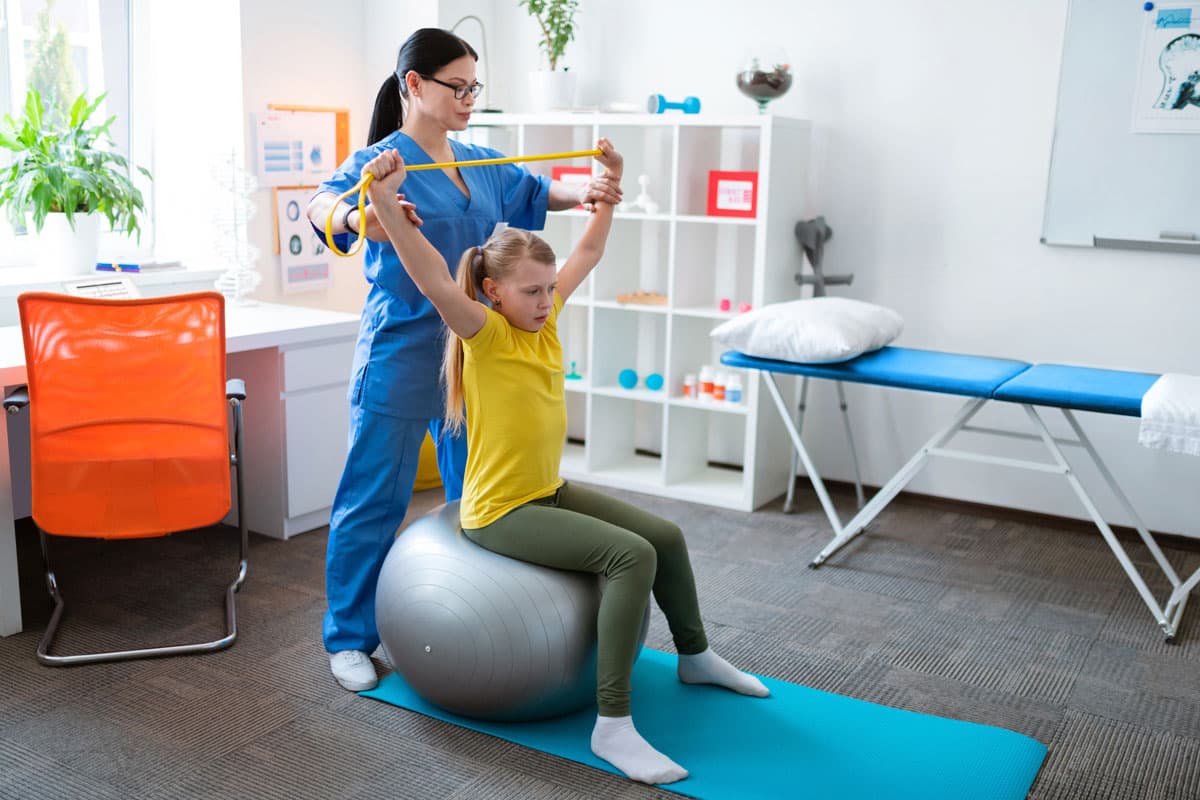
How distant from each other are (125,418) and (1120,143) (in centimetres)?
290

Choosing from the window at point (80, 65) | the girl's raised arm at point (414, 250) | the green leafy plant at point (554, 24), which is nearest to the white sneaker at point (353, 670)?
the girl's raised arm at point (414, 250)

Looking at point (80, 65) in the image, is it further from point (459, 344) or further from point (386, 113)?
point (459, 344)

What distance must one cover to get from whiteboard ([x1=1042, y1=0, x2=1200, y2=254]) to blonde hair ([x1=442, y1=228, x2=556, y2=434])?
2067mm

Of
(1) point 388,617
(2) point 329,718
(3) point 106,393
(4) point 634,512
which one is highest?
(3) point 106,393

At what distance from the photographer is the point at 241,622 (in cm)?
284

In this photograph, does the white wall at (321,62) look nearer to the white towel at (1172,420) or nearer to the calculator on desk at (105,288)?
the calculator on desk at (105,288)

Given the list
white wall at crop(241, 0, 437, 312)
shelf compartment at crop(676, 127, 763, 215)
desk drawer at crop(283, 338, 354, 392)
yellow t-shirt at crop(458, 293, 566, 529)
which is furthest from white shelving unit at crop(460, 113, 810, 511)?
yellow t-shirt at crop(458, 293, 566, 529)

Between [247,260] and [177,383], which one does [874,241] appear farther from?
[177,383]

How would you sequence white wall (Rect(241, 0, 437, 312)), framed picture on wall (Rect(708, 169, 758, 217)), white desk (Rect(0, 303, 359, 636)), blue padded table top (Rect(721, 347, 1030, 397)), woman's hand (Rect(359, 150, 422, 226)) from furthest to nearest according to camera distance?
white wall (Rect(241, 0, 437, 312)) < framed picture on wall (Rect(708, 169, 758, 217)) < white desk (Rect(0, 303, 359, 636)) < blue padded table top (Rect(721, 347, 1030, 397)) < woman's hand (Rect(359, 150, 422, 226))

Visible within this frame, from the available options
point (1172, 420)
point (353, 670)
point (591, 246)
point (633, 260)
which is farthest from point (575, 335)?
point (1172, 420)

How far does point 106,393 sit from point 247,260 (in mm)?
1178

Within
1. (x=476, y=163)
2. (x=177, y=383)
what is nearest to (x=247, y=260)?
(x=177, y=383)

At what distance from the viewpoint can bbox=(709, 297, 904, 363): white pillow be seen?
3.18m

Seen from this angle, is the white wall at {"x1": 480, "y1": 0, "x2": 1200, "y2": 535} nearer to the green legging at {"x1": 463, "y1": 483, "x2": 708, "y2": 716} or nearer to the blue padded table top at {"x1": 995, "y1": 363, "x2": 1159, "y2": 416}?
the blue padded table top at {"x1": 995, "y1": 363, "x2": 1159, "y2": 416}
